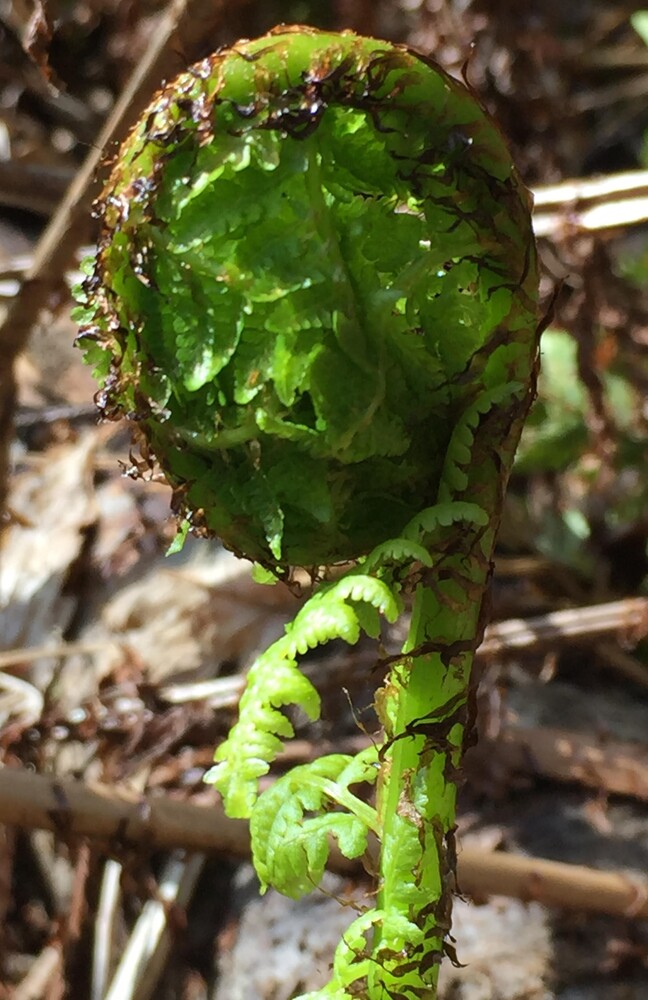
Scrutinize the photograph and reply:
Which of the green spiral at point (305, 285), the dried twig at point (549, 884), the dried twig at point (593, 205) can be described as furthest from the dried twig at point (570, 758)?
the green spiral at point (305, 285)

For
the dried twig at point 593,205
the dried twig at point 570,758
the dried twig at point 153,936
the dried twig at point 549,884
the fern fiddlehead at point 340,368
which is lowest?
the dried twig at point 153,936

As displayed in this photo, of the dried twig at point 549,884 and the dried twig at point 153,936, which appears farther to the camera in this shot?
the dried twig at point 153,936

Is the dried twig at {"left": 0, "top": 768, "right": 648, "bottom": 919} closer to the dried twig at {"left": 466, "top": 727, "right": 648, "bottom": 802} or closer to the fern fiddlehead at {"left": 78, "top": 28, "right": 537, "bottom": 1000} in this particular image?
the dried twig at {"left": 466, "top": 727, "right": 648, "bottom": 802}

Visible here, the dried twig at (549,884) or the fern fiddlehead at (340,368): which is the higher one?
the fern fiddlehead at (340,368)

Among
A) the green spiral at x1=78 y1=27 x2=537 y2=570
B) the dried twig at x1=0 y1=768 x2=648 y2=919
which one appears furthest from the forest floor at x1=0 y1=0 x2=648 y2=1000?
the green spiral at x1=78 y1=27 x2=537 y2=570

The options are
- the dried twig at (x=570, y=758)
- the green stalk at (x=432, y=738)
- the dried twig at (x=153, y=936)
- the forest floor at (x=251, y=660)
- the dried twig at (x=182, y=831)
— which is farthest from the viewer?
the dried twig at (x=570, y=758)

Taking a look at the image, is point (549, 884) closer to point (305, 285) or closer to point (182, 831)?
point (182, 831)

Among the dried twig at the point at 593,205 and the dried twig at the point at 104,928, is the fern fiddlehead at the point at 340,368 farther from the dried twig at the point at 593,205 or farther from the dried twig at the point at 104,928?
the dried twig at the point at 593,205

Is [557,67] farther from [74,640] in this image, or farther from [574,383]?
[74,640]
